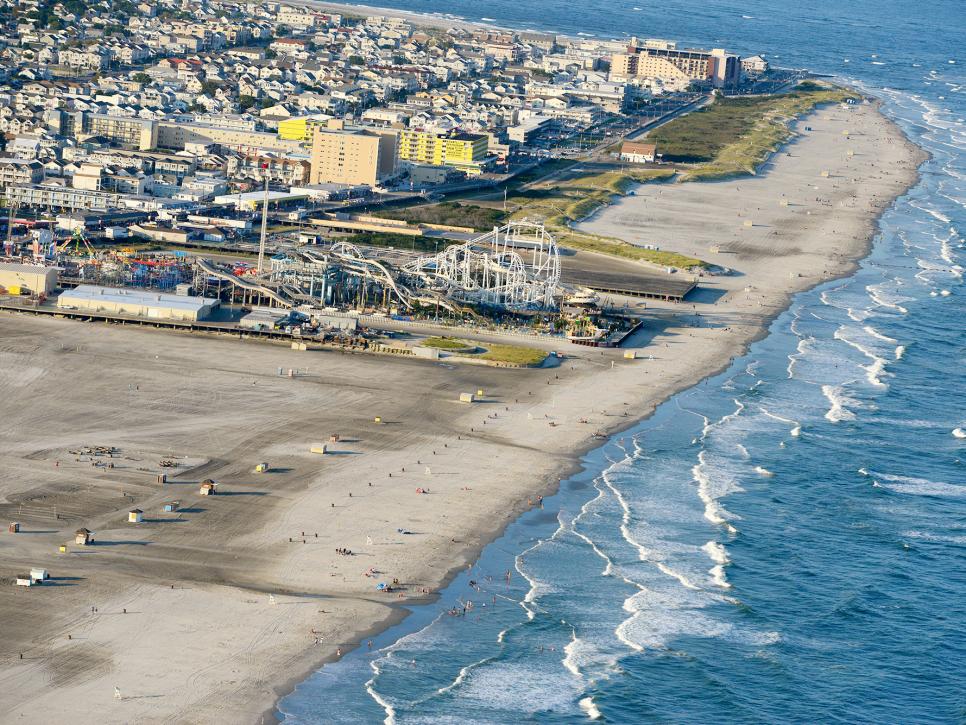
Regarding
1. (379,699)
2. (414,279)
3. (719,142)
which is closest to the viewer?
(379,699)

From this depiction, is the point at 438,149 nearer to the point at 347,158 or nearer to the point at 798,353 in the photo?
the point at 347,158

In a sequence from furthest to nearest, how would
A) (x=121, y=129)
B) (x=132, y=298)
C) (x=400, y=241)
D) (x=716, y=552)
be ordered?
(x=121, y=129) < (x=400, y=241) < (x=132, y=298) < (x=716, y=552)

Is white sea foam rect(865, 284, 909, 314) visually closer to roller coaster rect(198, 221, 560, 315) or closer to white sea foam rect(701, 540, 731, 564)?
roller coaster rect(198, 221, 560, 315)

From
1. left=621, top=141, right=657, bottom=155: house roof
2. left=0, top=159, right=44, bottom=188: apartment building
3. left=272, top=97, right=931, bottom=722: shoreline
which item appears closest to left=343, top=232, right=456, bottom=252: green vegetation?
left=272, top=97, right=931, bottom=722: shoreline

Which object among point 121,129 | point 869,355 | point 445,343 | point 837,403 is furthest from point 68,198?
point 837,403

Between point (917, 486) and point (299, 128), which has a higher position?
point (299, 128)

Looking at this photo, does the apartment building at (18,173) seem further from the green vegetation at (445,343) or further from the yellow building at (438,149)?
the green vegetation at (445,343)
